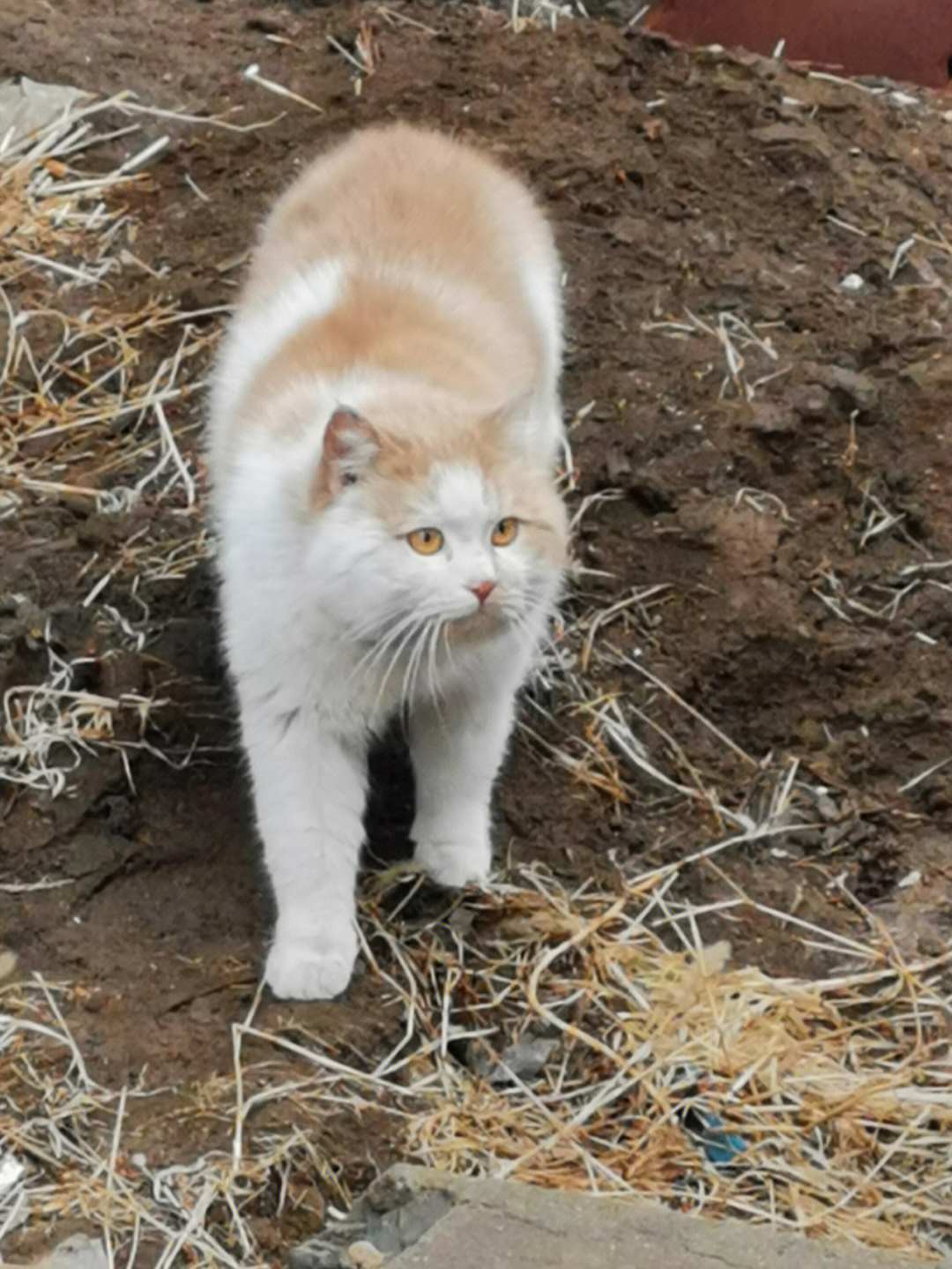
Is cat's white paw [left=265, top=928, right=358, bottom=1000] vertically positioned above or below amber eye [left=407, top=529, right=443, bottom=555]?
below

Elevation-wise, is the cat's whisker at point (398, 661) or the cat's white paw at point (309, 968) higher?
the cat's whisker at point (398, 661)

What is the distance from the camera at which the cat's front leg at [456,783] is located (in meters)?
3.15

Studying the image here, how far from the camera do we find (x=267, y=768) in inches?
120

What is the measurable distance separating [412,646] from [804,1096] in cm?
95

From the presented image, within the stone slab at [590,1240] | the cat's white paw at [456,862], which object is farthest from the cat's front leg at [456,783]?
the stone slab at [590,1240]

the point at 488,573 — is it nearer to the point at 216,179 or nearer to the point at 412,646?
the point at 412,646

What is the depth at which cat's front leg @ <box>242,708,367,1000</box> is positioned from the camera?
3004 millimetres

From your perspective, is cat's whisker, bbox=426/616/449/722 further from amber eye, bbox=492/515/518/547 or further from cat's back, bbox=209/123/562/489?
cat's back, bbox=209/123/562/489

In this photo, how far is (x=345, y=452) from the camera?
108 inches

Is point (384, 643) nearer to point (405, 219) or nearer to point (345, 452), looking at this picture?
point (345, 452)

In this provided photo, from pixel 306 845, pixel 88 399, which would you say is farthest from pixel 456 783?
pixel 88 399

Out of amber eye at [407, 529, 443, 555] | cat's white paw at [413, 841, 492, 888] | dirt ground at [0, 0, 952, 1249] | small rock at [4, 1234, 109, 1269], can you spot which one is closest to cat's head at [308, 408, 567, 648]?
amber eye at [407, 529, 443, 555]

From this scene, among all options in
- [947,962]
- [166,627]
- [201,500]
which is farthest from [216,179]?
[947,962]

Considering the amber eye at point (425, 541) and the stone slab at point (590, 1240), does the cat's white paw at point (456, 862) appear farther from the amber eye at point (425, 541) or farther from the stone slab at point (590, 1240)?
the stone slab at point (590, 1240)
